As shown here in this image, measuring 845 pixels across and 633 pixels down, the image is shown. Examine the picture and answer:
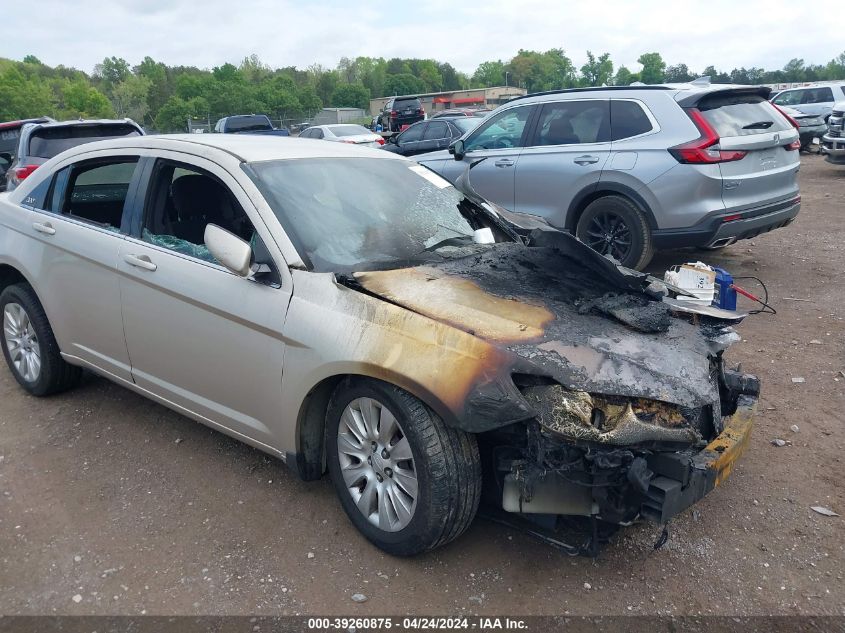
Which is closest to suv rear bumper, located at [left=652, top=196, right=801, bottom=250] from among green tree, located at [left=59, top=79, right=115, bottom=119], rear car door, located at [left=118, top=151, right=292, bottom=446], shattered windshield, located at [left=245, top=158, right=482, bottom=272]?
shattered windshield, located at [left=245, top=158, right=482, bottom=272]

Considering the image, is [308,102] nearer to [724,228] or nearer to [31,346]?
[724,228]

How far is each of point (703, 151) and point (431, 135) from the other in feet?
30.9

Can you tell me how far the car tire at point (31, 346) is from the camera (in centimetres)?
451

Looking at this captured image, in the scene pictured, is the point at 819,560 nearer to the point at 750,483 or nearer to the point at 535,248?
the point at 750,483

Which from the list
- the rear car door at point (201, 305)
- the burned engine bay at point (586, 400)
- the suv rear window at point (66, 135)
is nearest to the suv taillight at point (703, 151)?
the burned engine bay at point (586, 400)

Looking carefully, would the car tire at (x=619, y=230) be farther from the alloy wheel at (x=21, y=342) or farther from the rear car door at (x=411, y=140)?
the rear car door at (x=411, y=140)

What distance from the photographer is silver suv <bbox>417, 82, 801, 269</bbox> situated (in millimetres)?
6496

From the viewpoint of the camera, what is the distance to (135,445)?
4.15 metres

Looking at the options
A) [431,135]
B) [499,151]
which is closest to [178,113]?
[431,135]

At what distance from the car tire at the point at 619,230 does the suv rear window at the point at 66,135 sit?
7085 mm

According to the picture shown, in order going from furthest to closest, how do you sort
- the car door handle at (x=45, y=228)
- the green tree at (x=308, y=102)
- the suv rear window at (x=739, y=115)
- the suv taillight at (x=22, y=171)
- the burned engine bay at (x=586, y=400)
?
the green tree at (x=308, y=102), the suv taillight at (x=22, y=171), the suv rear window at (x=739, y=115), the car door handle at (x=45, y=228), the burned engine bay at (x=586, y=400)

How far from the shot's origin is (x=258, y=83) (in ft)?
353

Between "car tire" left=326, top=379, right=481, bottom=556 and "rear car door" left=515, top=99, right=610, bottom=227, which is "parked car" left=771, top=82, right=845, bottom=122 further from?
"car tire" left=326, top=379, right=481, bottom=556

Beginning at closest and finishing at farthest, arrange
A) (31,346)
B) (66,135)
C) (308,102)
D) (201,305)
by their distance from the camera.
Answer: (201,305) < (31,346) < (66,135) < (308,102)
